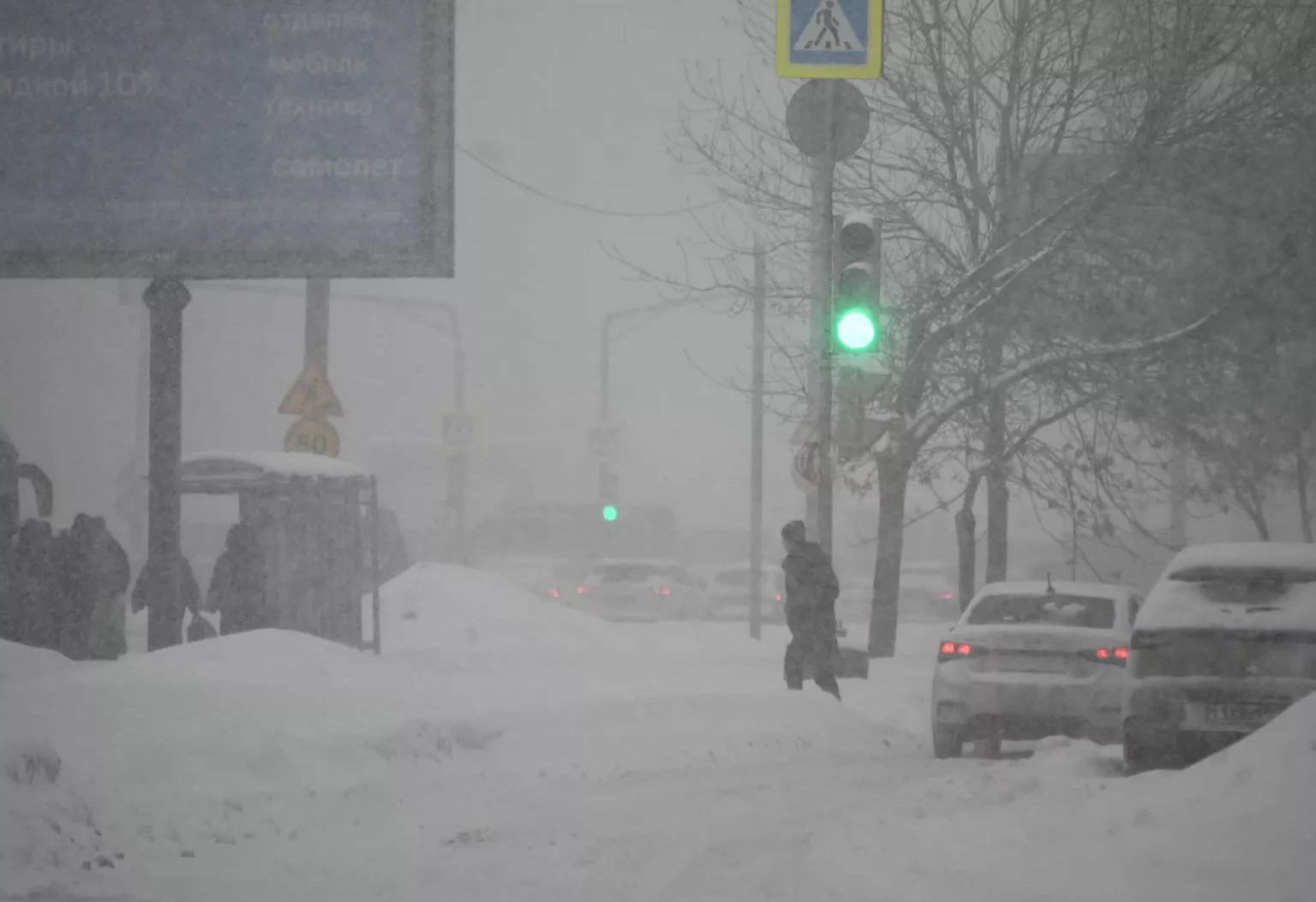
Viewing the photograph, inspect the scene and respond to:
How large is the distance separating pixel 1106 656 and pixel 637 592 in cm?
1854

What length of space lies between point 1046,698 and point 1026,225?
878cm

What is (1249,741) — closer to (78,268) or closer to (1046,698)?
(1046,698)

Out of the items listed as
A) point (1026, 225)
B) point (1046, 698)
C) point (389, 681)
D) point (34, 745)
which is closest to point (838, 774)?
point (1046, 698)

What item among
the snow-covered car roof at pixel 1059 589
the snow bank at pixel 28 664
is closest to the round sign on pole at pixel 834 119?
the snow-covered car roof at pixel 1059 589

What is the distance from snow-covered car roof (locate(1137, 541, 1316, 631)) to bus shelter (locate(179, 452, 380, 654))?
10211mm

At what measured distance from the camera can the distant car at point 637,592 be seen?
30156mm

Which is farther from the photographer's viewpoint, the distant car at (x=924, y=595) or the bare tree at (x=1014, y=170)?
the distant car at (x=924, y=595)

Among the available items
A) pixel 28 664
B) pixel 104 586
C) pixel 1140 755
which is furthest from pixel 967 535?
pixel 28 664

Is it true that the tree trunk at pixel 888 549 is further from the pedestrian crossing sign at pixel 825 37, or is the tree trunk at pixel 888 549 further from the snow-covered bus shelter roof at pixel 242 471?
the pedestrian crossing sign at pixel 825 37

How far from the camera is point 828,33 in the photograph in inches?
482

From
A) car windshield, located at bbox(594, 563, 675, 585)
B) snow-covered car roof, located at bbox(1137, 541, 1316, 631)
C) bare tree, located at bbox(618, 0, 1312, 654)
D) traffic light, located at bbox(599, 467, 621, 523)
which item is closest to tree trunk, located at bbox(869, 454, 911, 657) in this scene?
bare tree, located at bbox(618, 0, 1312, 654)

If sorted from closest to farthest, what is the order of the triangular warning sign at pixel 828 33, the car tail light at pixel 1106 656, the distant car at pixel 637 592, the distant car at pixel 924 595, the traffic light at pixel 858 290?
the car tail light at pixel 1106 656, the triangular warning sign at pixel 828 33, the traffic light at pixel 858 290, the distant car at pixel 637 592, the distant car at pixel 924 595

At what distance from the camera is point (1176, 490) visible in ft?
68.7

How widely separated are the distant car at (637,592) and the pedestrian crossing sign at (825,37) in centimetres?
1881
